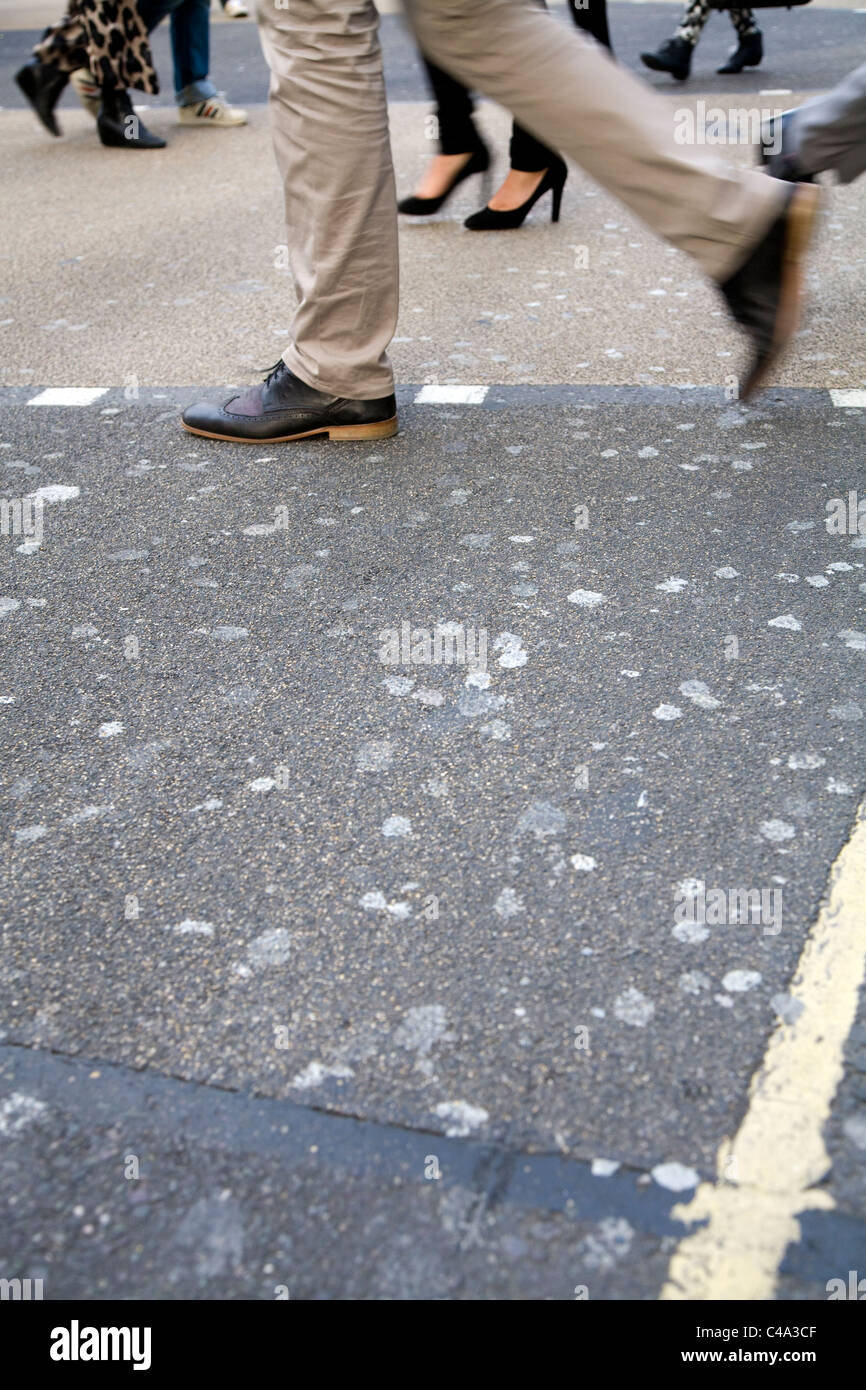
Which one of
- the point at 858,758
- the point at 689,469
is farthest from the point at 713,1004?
the point at 689,469

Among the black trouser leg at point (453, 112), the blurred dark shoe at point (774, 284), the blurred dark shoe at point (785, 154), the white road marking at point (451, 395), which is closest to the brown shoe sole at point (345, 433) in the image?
the white road marking at point (451, 395)

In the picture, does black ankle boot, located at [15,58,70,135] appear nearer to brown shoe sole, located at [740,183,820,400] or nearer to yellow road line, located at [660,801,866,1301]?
brown shoe sole, located at [740,183,820,400]

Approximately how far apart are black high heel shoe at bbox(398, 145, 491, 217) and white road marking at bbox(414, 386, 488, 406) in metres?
1.61

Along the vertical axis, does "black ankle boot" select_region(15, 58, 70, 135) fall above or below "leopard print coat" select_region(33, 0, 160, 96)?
below

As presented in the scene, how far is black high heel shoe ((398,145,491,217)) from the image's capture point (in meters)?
4.48

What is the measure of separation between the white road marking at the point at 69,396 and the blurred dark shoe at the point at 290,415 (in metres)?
0.49

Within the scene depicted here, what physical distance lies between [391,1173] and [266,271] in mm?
3769

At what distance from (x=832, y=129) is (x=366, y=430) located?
1405mm

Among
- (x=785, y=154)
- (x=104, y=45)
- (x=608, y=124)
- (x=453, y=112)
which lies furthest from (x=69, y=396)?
(x=104, y=45)

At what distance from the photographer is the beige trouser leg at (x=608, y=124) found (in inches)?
96.9

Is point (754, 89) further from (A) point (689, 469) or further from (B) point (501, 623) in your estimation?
(B) point (501, 623)

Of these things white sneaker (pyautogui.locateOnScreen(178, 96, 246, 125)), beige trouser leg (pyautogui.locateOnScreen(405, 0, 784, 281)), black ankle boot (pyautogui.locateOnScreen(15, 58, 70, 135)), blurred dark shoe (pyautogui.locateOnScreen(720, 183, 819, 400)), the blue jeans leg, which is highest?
the blue jeans leg

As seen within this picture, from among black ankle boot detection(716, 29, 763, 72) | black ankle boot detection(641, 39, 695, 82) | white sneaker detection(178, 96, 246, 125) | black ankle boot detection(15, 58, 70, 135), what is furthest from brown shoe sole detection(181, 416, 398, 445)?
black ankle boot detection(716, 29, 763, 72)

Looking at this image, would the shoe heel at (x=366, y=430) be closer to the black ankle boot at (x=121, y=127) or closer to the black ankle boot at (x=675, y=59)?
the black ankle boot at (x=121, y=127)
